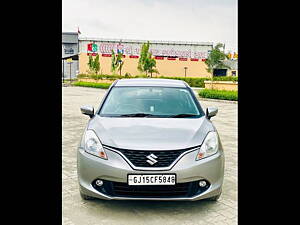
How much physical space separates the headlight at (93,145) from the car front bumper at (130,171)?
0.15 ft

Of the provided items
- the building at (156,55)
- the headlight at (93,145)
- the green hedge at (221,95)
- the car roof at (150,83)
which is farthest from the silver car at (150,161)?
the building at (156,55)

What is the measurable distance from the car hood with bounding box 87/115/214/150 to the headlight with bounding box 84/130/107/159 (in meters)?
0.05

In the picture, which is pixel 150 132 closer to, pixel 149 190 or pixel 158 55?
pixel 149 190

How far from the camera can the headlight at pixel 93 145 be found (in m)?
3.62

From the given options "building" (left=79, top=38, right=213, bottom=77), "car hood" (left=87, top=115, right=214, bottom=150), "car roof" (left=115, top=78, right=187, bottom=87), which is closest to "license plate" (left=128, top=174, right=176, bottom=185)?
"car hood" (left=87, top=115, right=214, bottom=150)

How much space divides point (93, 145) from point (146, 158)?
65cm

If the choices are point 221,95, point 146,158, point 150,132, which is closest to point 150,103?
point 150,132

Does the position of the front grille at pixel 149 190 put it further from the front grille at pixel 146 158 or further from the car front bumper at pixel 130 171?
the front grille at pixel 146 158

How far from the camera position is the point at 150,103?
4789mm

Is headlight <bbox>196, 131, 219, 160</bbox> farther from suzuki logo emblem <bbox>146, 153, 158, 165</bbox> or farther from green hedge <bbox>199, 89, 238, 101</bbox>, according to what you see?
green hedge <bbox>199, 89, 238, 101</bbox>
